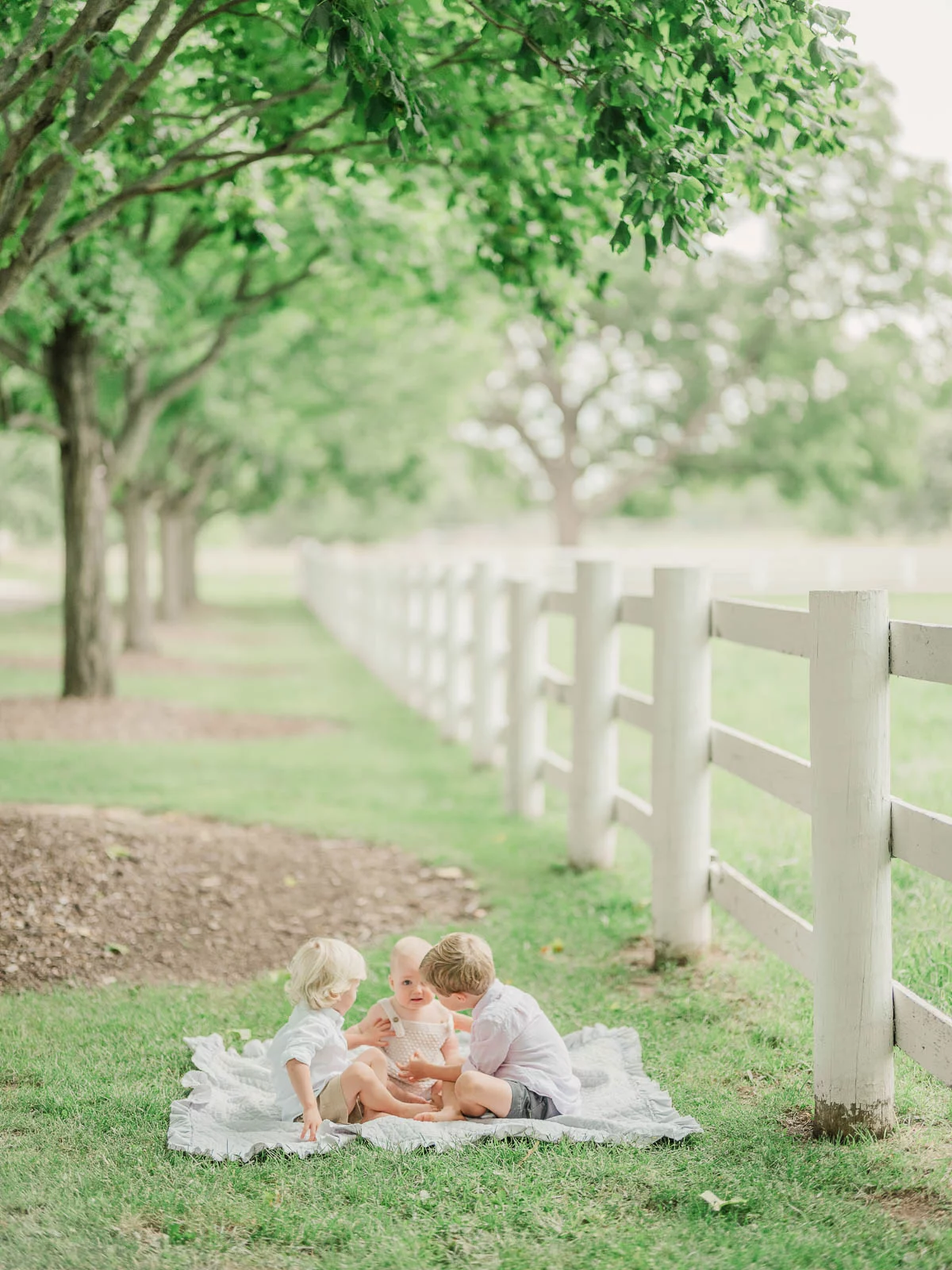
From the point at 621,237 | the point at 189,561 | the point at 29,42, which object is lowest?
the point at 189,561

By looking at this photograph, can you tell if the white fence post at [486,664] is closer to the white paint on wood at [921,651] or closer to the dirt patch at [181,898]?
the dirt patch at [181,898]

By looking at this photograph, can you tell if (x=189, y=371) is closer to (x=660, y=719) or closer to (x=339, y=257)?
(x=339, y=257)

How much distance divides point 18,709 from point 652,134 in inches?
393

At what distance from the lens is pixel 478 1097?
3984 millimetres

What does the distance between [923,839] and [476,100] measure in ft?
14.7

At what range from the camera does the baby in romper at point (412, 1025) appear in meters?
4.18

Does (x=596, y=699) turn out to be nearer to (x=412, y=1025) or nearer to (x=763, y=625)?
(x=763, y=625)

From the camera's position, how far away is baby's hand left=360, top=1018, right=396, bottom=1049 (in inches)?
167

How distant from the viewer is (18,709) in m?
13.0

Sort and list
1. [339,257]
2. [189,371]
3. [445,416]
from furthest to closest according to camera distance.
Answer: [445,416] < [189,371] < [339,257]

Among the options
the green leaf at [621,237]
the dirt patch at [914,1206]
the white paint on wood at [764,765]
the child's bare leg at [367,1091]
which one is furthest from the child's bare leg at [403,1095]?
the green leaf at [621,237]

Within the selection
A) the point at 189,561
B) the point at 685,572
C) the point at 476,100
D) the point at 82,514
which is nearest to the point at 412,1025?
the point at 685,572

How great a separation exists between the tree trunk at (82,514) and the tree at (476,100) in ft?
17.0

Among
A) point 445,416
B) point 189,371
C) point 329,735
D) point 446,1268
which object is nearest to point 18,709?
point 329,735
